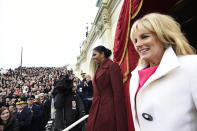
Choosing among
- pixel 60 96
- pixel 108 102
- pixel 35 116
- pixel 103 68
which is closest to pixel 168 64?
pixel 108 102

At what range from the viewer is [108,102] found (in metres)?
1.69

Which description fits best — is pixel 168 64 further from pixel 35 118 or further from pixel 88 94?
pixel 35 118

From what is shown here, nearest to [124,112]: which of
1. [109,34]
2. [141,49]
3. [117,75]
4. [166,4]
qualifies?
[117,75]

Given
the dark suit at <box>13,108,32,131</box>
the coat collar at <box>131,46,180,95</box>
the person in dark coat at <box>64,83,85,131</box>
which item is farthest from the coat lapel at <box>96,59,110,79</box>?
the dark suit at <box>13,108,32,131</box>

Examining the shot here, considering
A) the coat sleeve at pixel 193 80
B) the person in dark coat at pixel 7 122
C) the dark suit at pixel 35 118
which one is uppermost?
the coat sleeve at pixel 193 80

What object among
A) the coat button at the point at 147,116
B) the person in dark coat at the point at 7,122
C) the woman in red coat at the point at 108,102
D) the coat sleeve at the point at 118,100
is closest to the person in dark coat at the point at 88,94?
the person in dark coat at the point at 7,122

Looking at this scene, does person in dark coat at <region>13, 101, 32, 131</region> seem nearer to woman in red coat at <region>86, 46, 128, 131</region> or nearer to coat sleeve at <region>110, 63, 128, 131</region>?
woman in red coat at <region>86, 46, 128, 131</region>

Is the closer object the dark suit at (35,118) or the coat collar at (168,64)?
the coat collar at (168,64)

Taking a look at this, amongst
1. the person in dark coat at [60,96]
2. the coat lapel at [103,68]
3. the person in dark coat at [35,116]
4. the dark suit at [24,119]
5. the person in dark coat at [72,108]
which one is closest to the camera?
the coat lapel at [103,68]

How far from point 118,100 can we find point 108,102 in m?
0.17

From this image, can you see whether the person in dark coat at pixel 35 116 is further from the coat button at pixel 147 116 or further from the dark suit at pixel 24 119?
the coat button at pixel 147 116

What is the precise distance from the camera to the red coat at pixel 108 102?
1.56 metres

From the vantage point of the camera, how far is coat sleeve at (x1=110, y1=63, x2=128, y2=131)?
1.51m

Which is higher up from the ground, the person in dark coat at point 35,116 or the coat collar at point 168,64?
the coat collar at point 168,64
